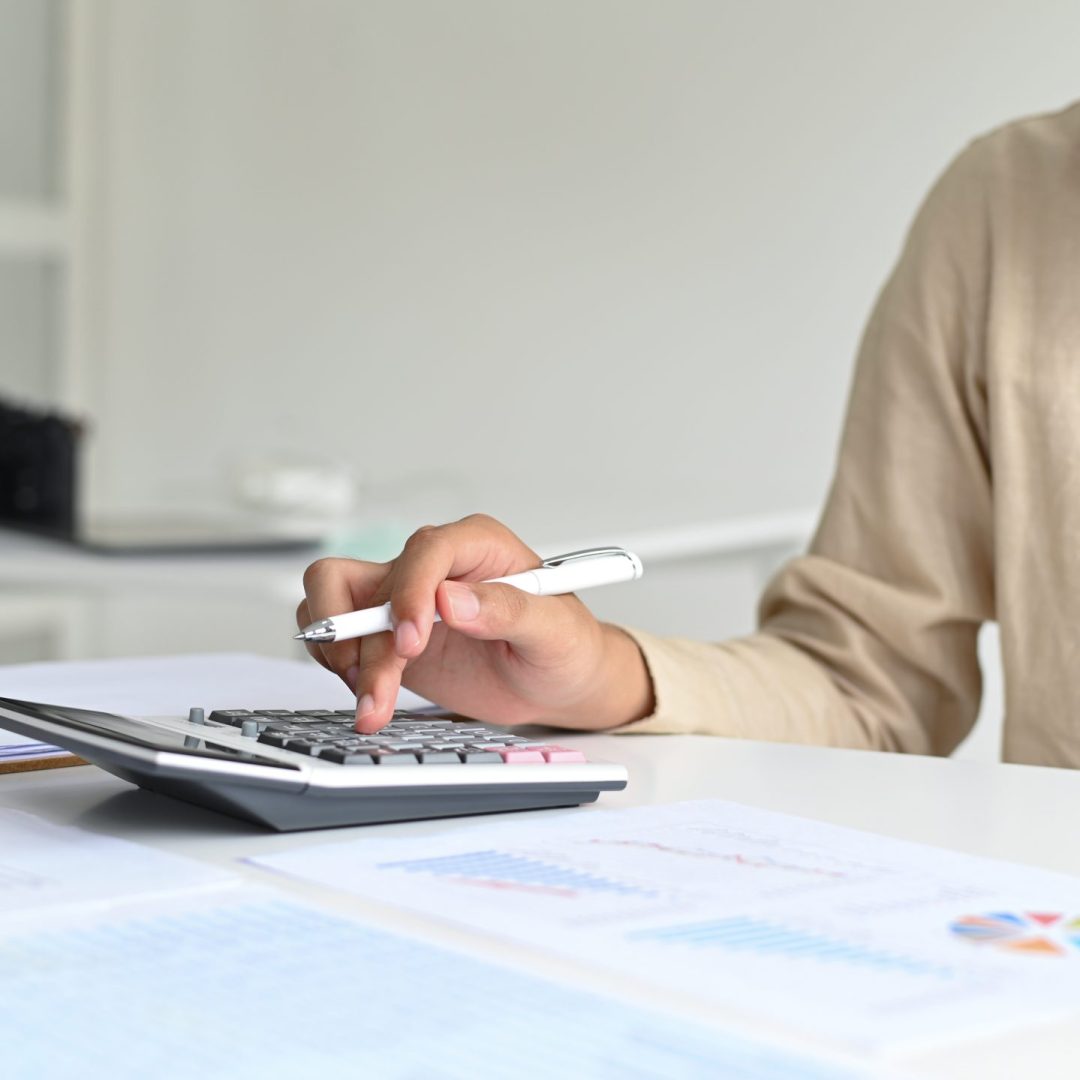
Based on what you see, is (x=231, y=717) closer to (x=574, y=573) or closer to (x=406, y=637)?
(x=406, y=637)

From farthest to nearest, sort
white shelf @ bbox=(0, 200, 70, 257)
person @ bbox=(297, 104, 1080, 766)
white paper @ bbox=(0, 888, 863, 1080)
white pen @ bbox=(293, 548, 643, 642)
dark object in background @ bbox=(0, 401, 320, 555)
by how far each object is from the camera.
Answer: white shelf @ bbox=(0, 200, 70, 257), dark object in background @ bbox=(0, 401, 320, 555), person @ bbox=(297, 104, 1080, 766), white pen @ bbox=(293, 548, 643, 642), white paper @ bbox=(0, 888, 863, 1080)

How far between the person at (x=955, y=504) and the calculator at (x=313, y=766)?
0.97 ft

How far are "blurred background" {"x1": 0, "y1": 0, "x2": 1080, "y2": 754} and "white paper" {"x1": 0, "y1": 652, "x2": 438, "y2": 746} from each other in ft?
2.47

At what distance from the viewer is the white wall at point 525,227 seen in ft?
7.13

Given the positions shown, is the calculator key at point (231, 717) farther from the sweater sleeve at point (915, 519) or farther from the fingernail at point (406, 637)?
the sweater sleeve at point (915, 519)

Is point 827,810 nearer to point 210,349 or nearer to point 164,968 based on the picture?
point 164,968

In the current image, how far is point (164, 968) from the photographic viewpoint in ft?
1.26

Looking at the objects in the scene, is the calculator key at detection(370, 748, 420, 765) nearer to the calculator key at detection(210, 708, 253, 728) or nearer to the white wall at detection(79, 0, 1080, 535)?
the calculator key at detection(210, 708, 253, 728)

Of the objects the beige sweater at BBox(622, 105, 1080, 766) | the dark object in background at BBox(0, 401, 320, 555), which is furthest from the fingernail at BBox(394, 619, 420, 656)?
the dark object in background at BBox(0, 401, 320, 555)

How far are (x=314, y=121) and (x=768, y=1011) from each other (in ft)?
9.29

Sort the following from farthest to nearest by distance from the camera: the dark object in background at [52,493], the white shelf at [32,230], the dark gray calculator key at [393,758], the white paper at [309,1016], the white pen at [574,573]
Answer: the white shelf at [32,230] → the dark object in background at [52,493] → the white pen at [574,573] → the dark gray calculator key at [393,758] → the white paper at [309,1016]

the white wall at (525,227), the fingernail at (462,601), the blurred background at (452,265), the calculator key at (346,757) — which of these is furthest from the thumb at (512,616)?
the white wall at (525,227)

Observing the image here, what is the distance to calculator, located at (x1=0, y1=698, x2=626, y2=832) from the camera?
51cm

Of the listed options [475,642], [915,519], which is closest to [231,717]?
[475,642]
